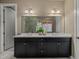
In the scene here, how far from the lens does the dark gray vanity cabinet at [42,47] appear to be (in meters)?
5.68

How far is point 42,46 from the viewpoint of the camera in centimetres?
570

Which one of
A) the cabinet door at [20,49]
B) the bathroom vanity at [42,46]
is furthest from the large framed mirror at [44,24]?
the cabinet door at [20,49]

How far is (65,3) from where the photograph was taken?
684 cm

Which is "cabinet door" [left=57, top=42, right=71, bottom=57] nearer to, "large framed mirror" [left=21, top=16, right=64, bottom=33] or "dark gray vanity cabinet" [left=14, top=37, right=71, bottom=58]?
"dark gray vanity cabinet" [left=14, top=37, right=71, bottom=58]

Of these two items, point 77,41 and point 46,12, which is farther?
point 46,12

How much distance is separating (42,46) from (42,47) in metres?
0.04

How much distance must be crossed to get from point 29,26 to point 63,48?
2.15 meters

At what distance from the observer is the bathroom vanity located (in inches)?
223

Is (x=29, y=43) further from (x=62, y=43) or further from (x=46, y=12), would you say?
(x=46, y=12)

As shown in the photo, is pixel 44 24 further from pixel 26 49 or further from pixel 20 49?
pixel 20 49

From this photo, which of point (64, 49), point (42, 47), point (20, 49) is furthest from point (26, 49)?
point (64, 49)

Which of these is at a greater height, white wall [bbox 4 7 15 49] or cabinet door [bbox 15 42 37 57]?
white wall [bbox 4 7 15 49]

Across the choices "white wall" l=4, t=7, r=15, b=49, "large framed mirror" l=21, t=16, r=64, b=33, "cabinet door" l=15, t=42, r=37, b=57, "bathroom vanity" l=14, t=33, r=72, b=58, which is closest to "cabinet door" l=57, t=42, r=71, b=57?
"bathroom vanity" l=14, t=33, r=72, b=58

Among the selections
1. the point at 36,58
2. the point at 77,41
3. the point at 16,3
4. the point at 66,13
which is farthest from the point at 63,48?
the point at 16,3
